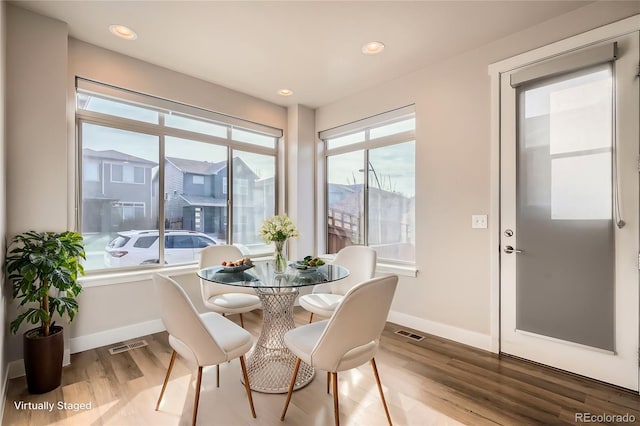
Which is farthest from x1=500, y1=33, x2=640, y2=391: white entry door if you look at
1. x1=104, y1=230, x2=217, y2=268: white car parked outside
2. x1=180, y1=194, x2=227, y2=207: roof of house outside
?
x1=104, y1=230, x2=217, y2=268: white car parked outside

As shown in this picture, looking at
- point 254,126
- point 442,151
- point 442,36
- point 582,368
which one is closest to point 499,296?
point 582,368

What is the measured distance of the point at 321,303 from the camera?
8.66 feet

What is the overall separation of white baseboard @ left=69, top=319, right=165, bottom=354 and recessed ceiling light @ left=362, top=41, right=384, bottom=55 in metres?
3.42

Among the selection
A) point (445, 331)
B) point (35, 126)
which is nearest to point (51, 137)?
point (35, 126)

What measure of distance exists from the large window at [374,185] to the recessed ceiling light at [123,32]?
2.48 meters

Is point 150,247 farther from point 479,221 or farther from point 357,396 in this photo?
point 479,221

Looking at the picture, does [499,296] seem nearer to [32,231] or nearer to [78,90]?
[32,231]

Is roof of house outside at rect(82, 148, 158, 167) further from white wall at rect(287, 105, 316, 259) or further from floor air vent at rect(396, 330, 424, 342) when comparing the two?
floor air vent at rect(396, 330, 424, 342)

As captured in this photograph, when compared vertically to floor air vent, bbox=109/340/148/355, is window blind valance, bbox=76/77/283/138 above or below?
above

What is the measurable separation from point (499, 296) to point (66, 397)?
3449 millimetres

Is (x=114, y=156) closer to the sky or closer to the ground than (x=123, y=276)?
closer to the sky

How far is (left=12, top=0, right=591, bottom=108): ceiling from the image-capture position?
227 centimetres

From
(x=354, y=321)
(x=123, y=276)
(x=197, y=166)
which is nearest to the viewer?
(x=354, y=321)

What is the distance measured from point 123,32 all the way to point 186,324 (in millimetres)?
2554
